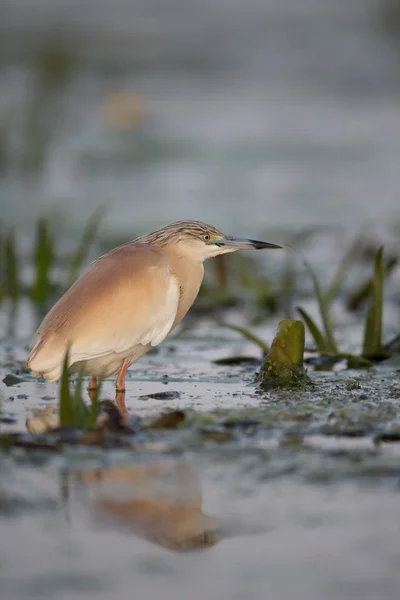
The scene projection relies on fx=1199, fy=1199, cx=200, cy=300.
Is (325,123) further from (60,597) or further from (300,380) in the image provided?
(60,597)

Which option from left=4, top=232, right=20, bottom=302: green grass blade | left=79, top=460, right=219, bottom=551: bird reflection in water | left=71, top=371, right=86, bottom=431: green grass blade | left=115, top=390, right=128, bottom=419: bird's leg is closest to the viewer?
left=79, top=460, right=219, bottom=551: bird reflection in water

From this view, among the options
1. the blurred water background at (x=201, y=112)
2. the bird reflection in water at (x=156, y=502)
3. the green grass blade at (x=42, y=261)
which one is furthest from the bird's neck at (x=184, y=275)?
the blurred water background at (x=201, y=112)

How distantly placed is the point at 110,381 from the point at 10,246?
1821 mm

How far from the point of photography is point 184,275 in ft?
19.0

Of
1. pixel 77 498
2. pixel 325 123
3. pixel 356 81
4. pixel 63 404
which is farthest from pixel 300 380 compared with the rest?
pixel 356 81

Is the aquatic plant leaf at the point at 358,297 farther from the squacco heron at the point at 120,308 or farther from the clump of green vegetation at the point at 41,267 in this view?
the squacco heron at the point at 120,308

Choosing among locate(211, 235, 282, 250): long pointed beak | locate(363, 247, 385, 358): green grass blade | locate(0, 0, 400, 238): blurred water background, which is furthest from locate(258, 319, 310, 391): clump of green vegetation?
locate(0, 0, 400, 238): blurred water background

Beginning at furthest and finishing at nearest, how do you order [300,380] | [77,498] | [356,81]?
→ [356,81] → [300,380] → [77,498]

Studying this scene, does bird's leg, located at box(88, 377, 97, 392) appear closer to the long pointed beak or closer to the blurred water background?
the long pointed beak

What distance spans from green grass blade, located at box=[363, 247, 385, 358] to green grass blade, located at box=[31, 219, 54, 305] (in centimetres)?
218

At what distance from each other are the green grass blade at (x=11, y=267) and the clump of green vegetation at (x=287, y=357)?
2.39 metres

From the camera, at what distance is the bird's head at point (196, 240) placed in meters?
5.80

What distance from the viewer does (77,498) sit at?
3842 mm

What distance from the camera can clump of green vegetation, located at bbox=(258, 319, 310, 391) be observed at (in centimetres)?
569
